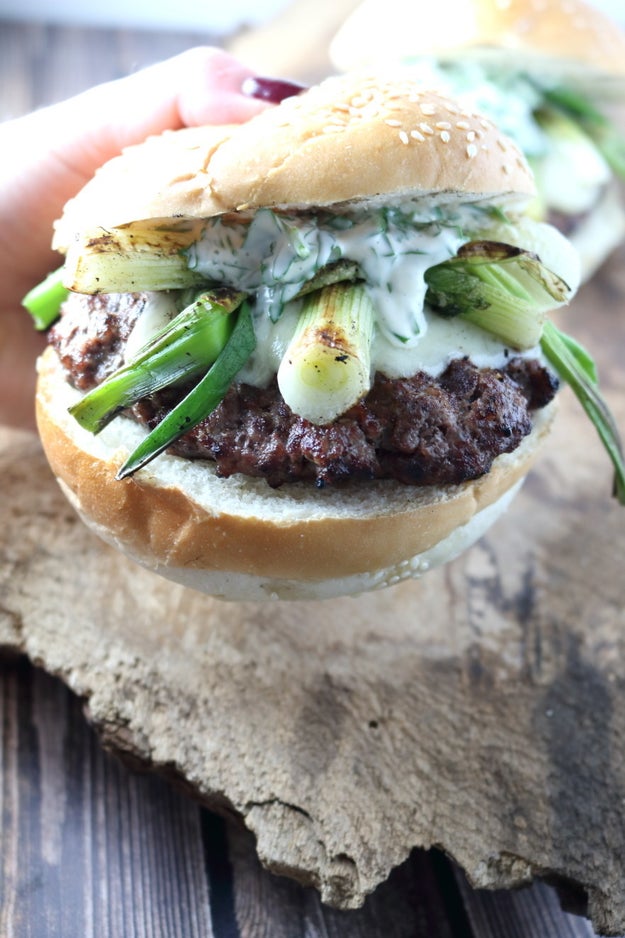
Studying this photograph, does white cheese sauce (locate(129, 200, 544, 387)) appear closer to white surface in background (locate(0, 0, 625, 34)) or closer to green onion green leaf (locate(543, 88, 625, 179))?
green onion green leaf (locate(543, 88, 625, 179))

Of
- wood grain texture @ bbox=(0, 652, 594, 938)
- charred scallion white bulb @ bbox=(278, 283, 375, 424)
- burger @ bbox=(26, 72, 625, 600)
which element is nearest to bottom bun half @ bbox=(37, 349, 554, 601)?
burger @ bbox=(26, 72, 625, 600)

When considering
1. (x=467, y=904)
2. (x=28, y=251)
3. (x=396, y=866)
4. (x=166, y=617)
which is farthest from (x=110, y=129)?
(x=467, y=904)

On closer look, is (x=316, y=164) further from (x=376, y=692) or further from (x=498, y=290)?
(x=376, y=692)

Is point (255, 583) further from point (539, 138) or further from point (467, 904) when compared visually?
point (539, 138)

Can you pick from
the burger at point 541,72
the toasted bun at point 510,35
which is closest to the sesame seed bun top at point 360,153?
the burger at point 541,72

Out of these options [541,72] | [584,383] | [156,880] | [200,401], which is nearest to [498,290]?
[584,383]

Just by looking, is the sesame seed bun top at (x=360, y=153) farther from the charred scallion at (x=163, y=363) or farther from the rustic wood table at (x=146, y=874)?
the rustic wood table at (x=146, y=874)
